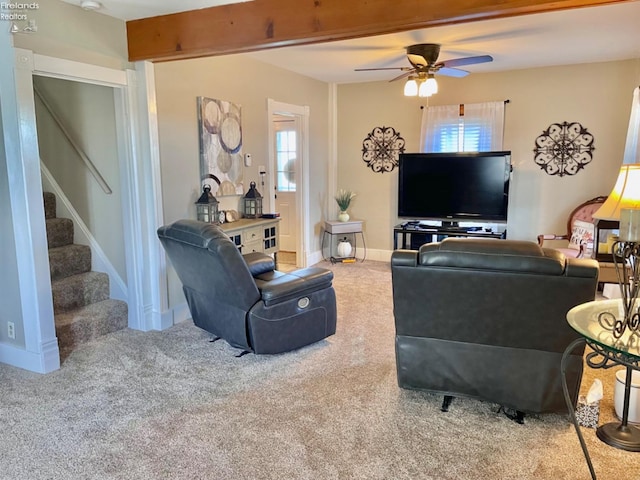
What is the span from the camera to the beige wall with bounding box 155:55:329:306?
401cm

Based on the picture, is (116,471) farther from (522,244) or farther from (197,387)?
(522,244)

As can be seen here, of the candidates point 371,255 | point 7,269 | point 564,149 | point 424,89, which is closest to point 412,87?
point 424,89

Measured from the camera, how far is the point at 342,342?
146 inches

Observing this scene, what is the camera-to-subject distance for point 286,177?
22.5 ft

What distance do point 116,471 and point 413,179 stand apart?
4.90m

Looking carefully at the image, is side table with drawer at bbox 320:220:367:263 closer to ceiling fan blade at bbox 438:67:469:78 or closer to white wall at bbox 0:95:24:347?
ceiling fan blade at bbox 438:67:469:78

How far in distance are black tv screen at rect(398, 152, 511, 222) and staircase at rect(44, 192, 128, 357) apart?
3790 mm

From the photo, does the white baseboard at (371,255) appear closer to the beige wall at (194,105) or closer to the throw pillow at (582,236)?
the beige wall at (194,105)

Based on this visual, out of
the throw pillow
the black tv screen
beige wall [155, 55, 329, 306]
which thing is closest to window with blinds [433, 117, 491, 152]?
the black tv screen

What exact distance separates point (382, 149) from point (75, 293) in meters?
4.32

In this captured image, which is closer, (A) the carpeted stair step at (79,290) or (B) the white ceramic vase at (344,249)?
(A) the carpeted stair step at (79,290)

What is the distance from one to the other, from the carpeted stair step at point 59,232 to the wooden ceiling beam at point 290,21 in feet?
5.48

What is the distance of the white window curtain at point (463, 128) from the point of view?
5.84m

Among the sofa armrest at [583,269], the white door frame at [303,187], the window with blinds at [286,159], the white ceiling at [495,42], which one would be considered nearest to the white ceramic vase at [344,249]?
the white door frame at [303,187]
